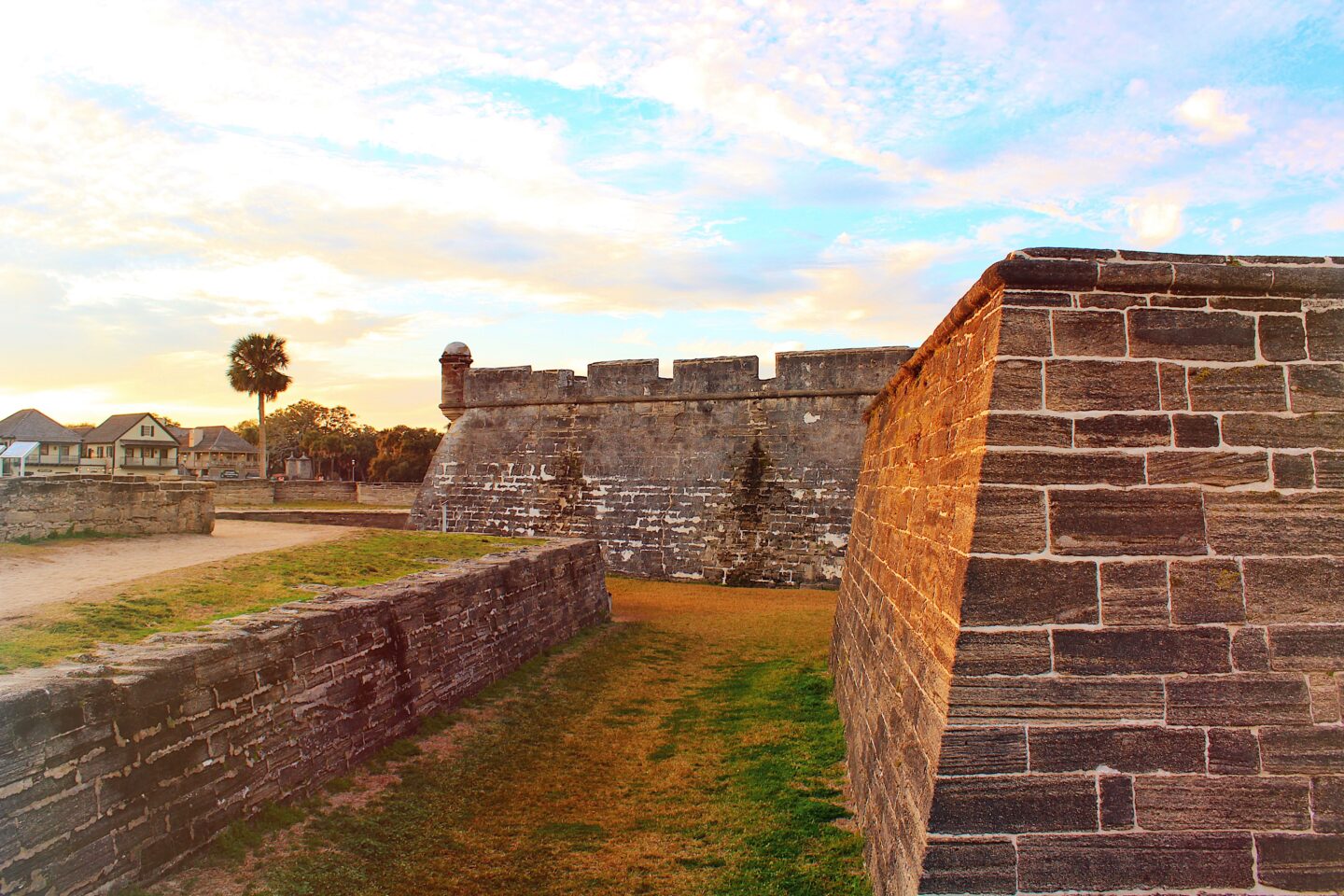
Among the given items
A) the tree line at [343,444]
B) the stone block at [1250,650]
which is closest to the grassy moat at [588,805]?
the stone block at [1250,650]

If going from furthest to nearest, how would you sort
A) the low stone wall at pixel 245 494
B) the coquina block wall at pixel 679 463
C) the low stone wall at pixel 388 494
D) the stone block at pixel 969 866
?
the low stone wall at pixel 388 494, the low stone wall at pixel 245 494, the coquina block wall at pixel 679 463, the stone block at pixel 969 866

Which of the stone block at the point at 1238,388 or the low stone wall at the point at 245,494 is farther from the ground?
the stone block at the point at 1238,388

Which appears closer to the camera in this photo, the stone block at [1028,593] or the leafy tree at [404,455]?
the stone block at [1028,593]

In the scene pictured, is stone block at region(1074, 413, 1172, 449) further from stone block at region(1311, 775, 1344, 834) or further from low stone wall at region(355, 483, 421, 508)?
low stone wall at region(355, 483, 421, 508)

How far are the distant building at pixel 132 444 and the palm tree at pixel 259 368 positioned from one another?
1263 centimetres

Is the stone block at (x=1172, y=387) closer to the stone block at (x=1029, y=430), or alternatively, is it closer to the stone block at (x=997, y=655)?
the stone block at (x=1029, y=430)

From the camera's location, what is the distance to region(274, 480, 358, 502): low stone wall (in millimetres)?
27531

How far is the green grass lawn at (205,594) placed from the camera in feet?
16.5

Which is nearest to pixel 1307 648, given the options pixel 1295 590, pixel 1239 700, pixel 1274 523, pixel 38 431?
pixel 1295 590

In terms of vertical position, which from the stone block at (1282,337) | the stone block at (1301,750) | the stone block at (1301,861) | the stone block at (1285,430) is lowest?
the stone block at (1301,861)

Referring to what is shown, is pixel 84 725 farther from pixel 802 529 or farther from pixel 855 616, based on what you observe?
pixel 802 529

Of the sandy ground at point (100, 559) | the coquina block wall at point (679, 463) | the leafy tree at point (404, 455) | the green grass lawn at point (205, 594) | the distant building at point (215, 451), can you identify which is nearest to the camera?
the green grass lawn at point (205, 594)

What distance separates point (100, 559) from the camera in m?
8.52

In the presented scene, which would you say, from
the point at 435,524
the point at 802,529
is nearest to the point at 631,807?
the point at 802,529
